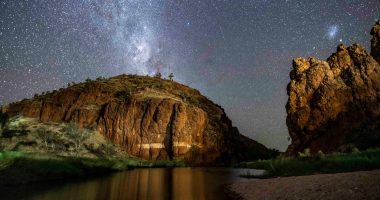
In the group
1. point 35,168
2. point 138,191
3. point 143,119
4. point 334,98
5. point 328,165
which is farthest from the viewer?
point 143,119

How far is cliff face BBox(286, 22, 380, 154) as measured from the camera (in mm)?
78875

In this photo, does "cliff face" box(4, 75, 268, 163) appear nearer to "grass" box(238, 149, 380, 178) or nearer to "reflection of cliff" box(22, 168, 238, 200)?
"grass" box(238, 149, 380, 178)

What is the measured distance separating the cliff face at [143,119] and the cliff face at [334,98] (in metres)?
36.2

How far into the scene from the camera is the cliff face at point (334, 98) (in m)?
78.9

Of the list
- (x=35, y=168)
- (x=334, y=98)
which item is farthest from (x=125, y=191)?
(x=334, y=98)

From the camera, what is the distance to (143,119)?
121312 mm

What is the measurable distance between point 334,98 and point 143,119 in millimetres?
65629

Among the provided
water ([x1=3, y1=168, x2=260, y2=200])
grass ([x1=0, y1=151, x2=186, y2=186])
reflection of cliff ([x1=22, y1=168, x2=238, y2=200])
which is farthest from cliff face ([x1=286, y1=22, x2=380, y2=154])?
grass ([x1=0, y1=151, x2=186, y2=186])

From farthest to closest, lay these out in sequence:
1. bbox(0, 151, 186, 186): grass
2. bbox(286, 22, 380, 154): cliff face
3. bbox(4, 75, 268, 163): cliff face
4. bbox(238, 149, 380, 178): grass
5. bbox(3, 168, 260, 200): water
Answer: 1. bbox(4, 75, 268, 163): cliff face
2. bbox(286, 22, 380, 154): cliff face
3. bbox(0, 151, 186, 186): grass
4. bbox(238, 149, 380, 178): grass
5. bbox(3, 168, 260, 200): water

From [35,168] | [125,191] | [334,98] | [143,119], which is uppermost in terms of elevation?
[143,119]

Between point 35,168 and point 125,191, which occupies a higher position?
point 35,168

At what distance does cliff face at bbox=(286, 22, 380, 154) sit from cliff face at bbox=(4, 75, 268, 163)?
36211 millimetres

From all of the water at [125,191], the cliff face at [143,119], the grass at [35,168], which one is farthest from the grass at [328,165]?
the cliff face at [143,119]

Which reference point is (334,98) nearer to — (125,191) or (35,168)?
(125,191)
